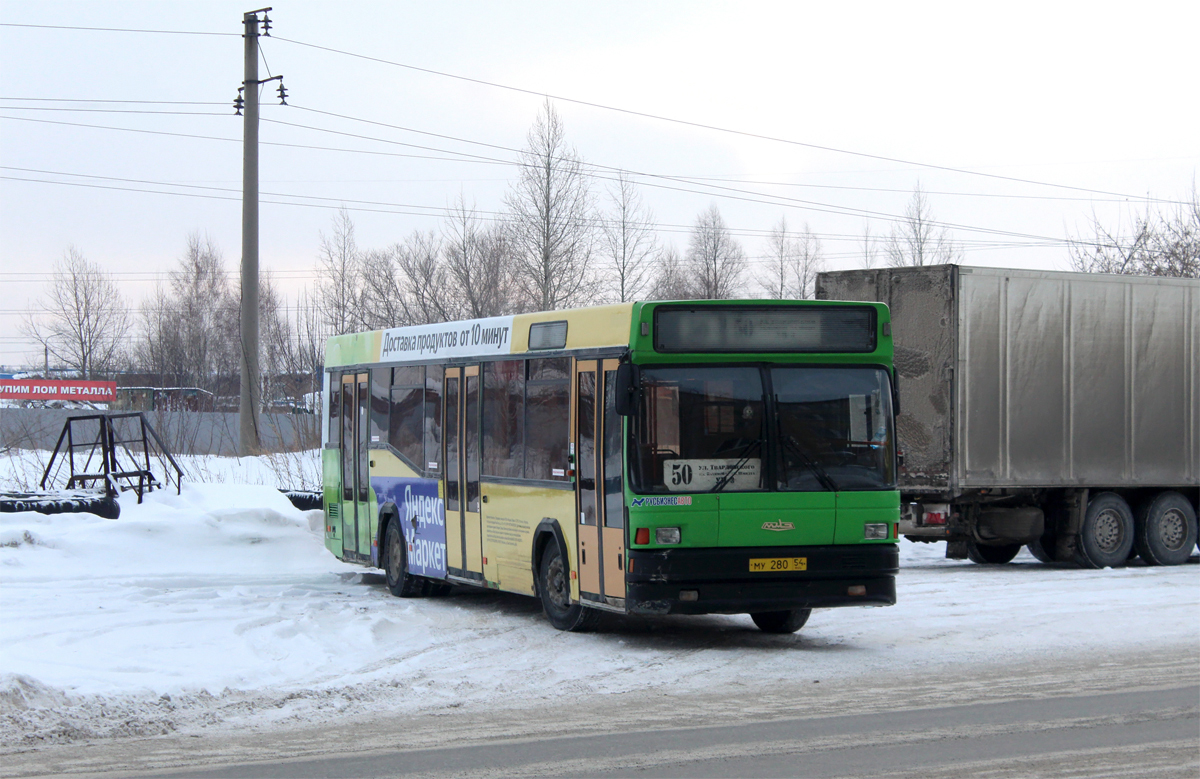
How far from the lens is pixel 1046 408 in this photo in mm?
18031

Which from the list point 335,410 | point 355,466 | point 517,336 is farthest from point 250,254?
point 517,336

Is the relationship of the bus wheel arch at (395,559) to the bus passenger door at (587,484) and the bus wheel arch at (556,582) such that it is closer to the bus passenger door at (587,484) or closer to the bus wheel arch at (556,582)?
the bus wheel arch at (556,582)

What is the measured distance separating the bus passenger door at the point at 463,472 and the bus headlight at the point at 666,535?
10.6 ft

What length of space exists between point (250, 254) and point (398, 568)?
14.4m

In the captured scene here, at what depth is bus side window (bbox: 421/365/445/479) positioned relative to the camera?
14.2 m

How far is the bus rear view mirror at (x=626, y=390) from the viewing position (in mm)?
10516

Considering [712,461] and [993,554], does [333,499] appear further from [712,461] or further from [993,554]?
[993,554]

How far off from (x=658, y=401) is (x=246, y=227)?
19.0 metres


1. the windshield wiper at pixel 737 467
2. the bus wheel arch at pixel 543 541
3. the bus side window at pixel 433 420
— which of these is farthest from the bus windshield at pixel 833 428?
the bus side window at pixel 433 420

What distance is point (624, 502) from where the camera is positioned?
1073 centimetres

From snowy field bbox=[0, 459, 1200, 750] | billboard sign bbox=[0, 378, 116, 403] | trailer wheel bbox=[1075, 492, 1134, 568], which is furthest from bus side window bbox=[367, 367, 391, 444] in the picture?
billboard sign bbox=[0, 378, 116, 403]

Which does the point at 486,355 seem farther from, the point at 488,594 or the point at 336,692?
the point at 336,692

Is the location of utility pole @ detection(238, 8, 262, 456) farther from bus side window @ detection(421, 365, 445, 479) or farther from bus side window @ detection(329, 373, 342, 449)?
bus side window @ detection(421, 365, 445, 479)

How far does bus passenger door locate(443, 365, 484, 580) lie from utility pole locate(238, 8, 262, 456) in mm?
13408
